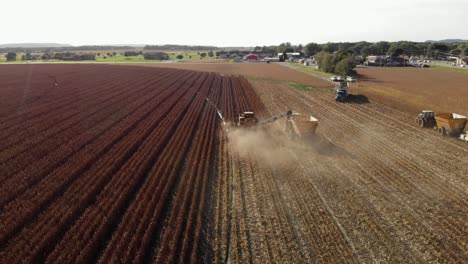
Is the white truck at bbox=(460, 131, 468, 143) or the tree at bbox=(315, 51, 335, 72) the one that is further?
the tree at bbox=(315, 51, 335, 72)

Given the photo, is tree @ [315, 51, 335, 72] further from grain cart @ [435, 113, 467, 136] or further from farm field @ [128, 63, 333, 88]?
grain cart @ [435, 113, 467, 136]

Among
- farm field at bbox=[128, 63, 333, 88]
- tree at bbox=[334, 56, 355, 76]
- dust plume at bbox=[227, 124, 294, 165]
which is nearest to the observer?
dust plume at bbox=[227, 124, 294, 165]

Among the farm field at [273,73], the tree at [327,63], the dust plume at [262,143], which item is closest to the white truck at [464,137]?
the dust plume at [262,143]

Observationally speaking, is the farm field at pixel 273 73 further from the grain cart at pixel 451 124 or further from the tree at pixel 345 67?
the grain cart at pixel 451 124

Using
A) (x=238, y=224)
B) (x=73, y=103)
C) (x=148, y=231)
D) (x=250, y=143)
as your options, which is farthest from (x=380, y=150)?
(x=73, y=103)

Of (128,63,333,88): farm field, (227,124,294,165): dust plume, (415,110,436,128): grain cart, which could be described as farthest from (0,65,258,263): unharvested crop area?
(128,63,333,88): farm field

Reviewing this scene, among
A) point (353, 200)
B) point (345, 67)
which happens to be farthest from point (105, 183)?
point (345, 67)

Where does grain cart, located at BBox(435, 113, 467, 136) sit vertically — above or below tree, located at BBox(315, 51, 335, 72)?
below
